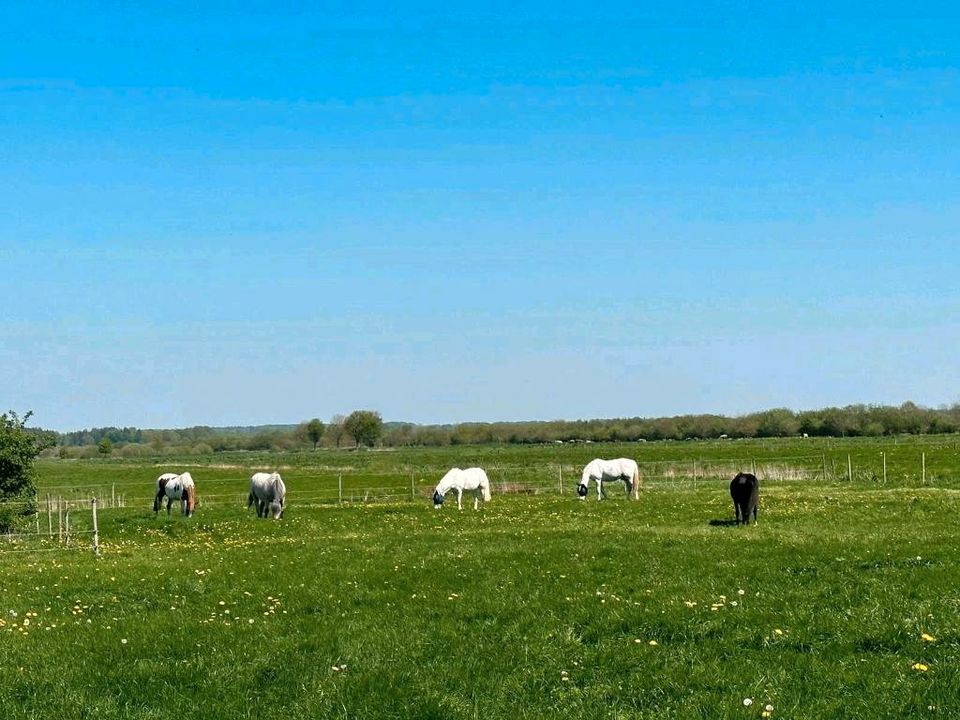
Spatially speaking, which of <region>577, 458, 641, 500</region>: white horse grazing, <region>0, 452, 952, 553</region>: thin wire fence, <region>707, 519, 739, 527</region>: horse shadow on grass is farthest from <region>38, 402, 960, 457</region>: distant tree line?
<region>707, 519, 739, 527</region>: horse shadow on grass

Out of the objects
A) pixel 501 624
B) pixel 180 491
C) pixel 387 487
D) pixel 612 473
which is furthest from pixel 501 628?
pixel 387 487

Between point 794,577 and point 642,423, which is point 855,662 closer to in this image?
point 794,577

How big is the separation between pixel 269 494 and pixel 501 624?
25.5 meters

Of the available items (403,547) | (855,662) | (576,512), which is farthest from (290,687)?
(576,512)

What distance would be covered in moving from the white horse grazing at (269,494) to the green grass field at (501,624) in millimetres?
9990

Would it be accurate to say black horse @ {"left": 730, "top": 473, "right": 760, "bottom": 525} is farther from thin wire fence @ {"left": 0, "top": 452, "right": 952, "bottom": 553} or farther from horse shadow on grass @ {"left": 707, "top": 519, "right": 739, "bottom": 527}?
thin wire fence @ {"left": 0, "top": 452, "right": 952, "bottom": 553}

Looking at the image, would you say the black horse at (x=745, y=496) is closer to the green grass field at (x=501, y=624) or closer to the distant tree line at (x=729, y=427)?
the green grass field at (x=501, y=624)

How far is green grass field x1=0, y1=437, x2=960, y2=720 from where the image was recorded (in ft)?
35.8

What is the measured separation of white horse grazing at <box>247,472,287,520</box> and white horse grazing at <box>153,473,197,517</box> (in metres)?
2.64

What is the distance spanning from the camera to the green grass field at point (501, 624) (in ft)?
35.8

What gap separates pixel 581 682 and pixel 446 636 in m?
2.84

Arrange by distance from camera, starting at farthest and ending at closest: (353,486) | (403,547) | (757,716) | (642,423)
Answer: (642,423) → (353,486) → (403,547) → (757,716)

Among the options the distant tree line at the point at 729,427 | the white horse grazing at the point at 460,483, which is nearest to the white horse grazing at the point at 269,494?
the white horse grazing at the point at 460,483

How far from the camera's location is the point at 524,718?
10250 millimetres
